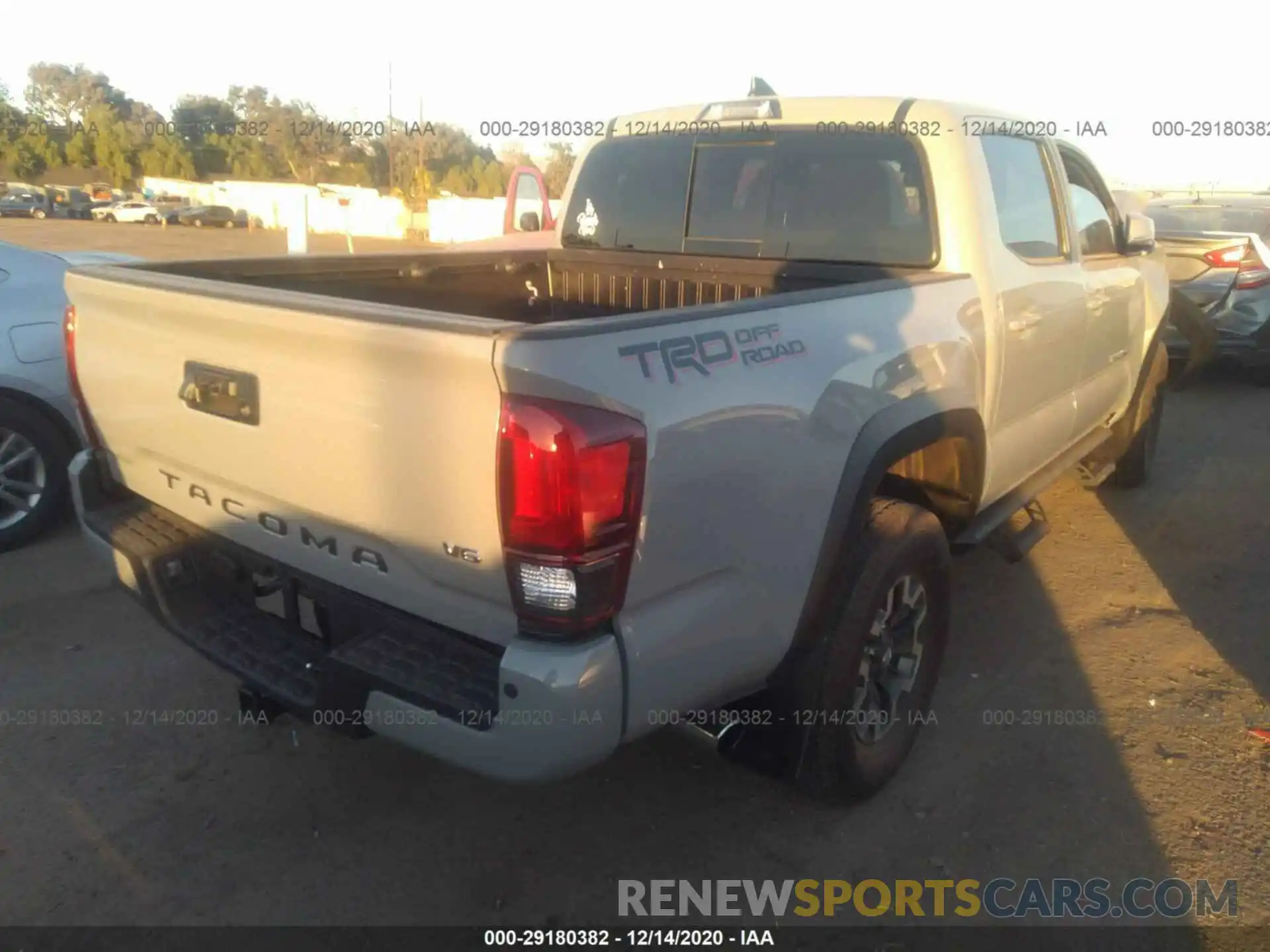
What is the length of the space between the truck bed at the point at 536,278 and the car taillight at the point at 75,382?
265 millimetres

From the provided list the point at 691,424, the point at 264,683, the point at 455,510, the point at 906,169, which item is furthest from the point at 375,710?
the point at 906,169

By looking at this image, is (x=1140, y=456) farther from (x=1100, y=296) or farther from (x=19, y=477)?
(x=19, y=477)

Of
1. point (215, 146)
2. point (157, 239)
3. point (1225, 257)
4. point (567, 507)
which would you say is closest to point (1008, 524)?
point (567, 507)

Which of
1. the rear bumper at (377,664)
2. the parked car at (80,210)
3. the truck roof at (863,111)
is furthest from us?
the parked car at (80,210)

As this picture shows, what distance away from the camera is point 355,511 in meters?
2.23

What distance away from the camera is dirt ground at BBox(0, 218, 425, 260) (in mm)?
26250

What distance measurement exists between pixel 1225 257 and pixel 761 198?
7.18 metres

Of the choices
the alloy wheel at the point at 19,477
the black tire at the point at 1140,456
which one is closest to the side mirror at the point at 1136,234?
the black tire at the point at 1140,456

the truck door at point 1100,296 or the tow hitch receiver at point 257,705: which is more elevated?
the truck door at point 1100,296

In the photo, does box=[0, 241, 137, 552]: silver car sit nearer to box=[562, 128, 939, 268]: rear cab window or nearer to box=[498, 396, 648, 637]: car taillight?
box=[562, 128, 939, 268]: rear cab window

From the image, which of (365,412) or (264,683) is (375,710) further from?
(365,412)

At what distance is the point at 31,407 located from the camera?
15.9 ft

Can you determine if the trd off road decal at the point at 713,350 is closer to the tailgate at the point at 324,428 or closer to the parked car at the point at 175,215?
the tailgate at the point at 324,428

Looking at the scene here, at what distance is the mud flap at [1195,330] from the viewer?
26.8 ft
